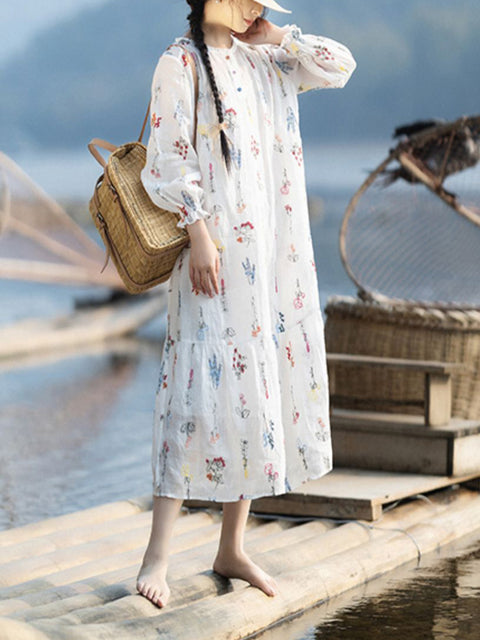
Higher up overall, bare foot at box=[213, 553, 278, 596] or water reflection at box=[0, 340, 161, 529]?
bare foot at box=[213, 553, 278, 596]

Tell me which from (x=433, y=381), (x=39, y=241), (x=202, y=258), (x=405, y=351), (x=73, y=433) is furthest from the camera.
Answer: (x=39, y=241)

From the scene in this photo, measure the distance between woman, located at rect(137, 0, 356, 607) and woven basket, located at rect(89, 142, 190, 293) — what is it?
39mm

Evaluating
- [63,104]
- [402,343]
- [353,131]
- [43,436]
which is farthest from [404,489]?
[63,104]

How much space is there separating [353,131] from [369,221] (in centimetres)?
2086

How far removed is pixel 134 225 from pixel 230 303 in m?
0.22

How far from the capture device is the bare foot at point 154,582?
207cm

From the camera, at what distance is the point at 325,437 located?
7.43 feet

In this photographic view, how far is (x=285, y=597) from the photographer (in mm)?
2254

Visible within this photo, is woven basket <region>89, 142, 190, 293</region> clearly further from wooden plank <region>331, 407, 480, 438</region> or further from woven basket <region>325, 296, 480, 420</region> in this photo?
woven basket <region>325, 296, 480, 420</region>

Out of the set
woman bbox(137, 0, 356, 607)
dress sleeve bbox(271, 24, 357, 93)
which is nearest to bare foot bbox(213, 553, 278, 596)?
woman bbox(137, 0, 356, 607)

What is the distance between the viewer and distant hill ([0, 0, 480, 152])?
2430cm

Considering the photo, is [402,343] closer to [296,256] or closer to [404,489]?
[404,489]

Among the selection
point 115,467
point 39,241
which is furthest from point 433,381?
point 39,241

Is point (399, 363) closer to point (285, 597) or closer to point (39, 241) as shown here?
point (285, 597)
